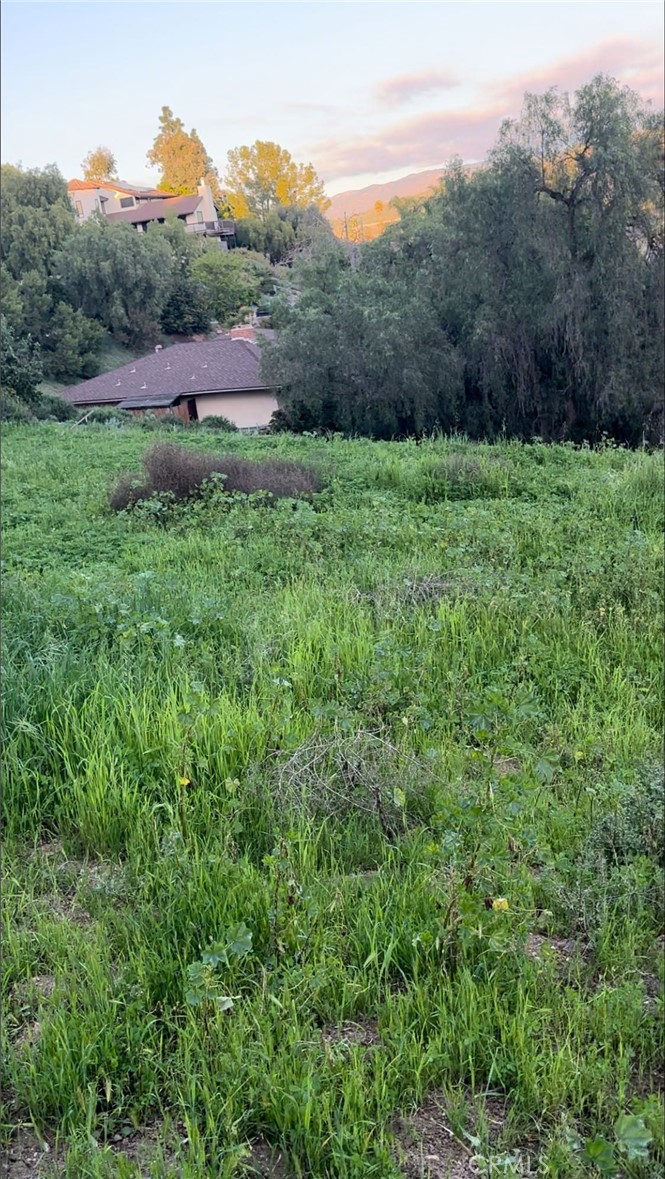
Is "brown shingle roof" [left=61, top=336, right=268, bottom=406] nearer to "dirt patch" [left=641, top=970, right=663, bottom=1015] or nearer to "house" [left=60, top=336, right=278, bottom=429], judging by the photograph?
"house" [left=60, top=336, right=278, bottom=429]

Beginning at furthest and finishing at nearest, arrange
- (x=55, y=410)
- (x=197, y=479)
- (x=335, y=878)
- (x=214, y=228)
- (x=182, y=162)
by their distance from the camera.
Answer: (x=214, y=228) < (x=55, y=410) < (x=182, y=162) < (x=197, y=479) < (x=335, y=878)

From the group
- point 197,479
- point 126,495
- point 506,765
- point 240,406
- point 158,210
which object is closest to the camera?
point 506,765

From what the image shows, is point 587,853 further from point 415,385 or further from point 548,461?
point 415,385

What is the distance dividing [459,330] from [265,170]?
7430 millimetres

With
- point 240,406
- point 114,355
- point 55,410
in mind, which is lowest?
point 240,406

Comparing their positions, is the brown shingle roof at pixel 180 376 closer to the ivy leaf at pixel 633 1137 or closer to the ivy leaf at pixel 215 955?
the ivy leaf at pixel 215 955

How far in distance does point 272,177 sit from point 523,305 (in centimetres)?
870

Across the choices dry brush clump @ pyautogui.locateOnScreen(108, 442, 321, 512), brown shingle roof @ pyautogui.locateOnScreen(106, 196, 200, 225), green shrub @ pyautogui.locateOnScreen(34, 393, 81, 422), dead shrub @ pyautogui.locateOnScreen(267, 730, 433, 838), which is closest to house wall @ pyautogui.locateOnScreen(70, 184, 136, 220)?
brown shingle roof @ pyautogui.locateOnScreen(106, 196, 200, 225)

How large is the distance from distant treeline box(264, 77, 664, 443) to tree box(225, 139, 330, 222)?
277 cm

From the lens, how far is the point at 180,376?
29594mm

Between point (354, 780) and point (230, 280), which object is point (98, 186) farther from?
point (354, 780)

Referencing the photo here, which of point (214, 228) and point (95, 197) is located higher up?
point (95, 197)

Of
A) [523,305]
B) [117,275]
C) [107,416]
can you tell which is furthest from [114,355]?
[523,305]

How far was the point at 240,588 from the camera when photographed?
511cm
